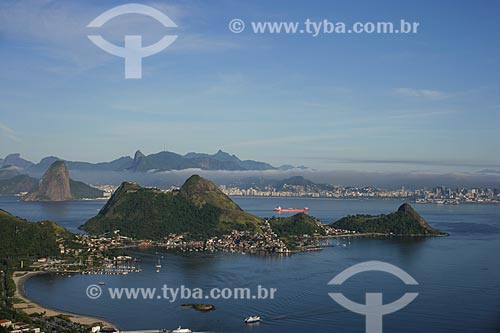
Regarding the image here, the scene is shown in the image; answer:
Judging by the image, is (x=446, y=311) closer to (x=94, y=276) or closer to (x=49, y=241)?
(x=94, y=276)

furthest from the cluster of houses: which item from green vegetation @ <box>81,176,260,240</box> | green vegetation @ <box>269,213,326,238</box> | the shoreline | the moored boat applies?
green vegetation @ <box>269,213,326,238</box>

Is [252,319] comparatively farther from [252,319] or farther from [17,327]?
[17,327]

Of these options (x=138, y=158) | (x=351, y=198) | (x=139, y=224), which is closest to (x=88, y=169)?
(x=138, y=158)

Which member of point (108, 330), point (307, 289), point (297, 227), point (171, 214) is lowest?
point (108, 330)

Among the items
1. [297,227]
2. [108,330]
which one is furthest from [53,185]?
[108,330]

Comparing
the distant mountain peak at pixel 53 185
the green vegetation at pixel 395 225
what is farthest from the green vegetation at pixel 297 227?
the distant mountain peak at pixel 53 185

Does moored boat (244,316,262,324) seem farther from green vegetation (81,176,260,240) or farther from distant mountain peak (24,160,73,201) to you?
distant mountain peak (24,160,73,201)
